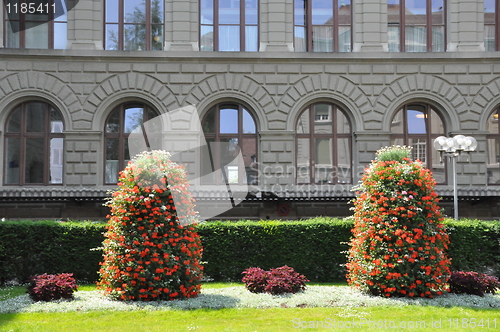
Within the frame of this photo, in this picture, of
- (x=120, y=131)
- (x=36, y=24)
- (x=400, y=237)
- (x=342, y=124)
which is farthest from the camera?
(x=342, y=124)

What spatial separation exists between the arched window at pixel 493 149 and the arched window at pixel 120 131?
1664 centimetres

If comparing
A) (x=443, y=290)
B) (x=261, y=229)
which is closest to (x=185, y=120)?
(x=261, y=229)

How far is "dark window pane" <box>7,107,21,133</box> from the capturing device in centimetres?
2481

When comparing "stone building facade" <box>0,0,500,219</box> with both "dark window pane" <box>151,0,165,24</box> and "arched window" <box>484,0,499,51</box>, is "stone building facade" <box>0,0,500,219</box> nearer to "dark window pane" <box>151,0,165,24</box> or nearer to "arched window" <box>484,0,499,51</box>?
"dark window pane" <box>151,0,165,24</box>

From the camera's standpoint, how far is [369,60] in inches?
984

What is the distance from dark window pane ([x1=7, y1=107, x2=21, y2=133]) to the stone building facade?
0.08 metres

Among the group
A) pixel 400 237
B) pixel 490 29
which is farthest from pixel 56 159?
pixel 490 29

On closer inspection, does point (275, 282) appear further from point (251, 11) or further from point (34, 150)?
point (251, 11)

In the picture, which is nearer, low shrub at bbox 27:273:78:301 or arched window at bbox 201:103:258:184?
low shrub at bbox 27:273:78:301

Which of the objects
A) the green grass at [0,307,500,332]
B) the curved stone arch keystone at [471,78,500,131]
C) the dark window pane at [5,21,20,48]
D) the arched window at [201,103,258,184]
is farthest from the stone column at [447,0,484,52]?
the dark window pane at [5,21,20,48]

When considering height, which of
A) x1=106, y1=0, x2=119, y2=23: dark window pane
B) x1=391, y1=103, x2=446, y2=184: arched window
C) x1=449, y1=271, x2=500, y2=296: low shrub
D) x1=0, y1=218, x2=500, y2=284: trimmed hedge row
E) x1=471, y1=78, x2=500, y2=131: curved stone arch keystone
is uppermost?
x1=106, y1=0, x2=119, y2=23: dark window pane

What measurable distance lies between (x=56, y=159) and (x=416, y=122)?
1796 centimetres

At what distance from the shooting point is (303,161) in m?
25.3

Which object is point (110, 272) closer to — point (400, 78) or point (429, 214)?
point (429, 214)
